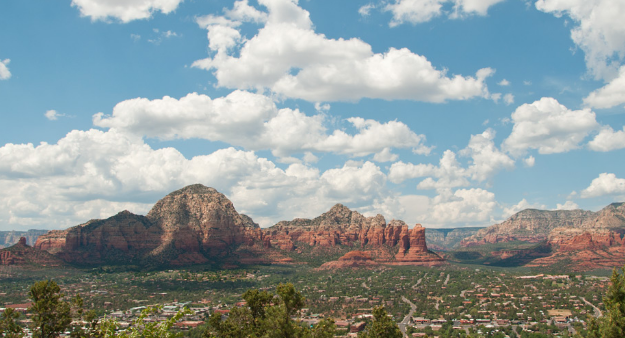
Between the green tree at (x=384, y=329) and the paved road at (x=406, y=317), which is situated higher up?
the green tree at (x=384, y=329)

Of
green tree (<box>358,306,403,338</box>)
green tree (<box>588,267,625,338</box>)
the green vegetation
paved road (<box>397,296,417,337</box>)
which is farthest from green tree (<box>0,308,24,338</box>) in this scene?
paved road (<box>397,296,417,337</box>)

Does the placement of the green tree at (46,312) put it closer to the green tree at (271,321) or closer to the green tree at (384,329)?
the green tree at (271,321)

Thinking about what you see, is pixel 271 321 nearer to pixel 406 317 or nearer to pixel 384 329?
pixel 384 329

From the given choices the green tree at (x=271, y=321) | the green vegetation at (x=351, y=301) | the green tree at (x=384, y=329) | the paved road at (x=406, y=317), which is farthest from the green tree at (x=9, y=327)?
the paved road at (x=406, y=317)

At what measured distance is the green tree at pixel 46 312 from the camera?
158ft

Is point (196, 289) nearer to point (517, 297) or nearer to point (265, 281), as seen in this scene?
point (265, 281)

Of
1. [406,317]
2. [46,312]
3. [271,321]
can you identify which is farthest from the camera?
[406,317]

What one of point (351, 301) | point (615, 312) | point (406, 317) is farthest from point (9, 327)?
point (351, 301)

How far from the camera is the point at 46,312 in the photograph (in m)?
48.4

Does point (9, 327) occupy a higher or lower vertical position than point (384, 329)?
higher

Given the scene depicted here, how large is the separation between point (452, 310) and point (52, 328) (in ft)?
349

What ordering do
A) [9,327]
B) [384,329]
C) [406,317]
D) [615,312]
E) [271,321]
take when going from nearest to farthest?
[615,312]
[271,321]
[384,329]
[9,327]
[406,317]

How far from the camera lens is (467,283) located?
18288 cm

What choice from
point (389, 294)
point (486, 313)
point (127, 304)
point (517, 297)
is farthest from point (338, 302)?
point (127, 304)
